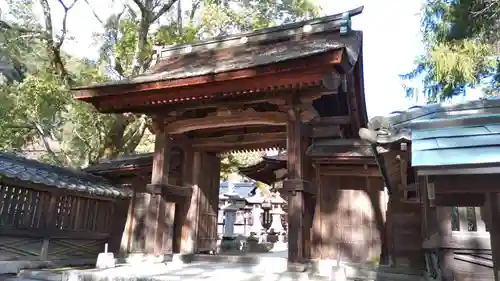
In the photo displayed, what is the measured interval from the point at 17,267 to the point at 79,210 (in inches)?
86.3

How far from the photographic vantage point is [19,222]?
883cm

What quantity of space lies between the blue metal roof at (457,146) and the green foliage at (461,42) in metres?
10.8

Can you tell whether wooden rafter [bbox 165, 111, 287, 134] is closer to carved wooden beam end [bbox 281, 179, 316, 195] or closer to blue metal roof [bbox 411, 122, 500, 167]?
carved wooden beam end [bbox 281, 179, 316, 195]

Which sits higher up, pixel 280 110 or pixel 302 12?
pixel 302 12

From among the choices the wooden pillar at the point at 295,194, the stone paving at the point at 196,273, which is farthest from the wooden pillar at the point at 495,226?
the wooden pillar at the point at 295,194

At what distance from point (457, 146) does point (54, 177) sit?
378 inches

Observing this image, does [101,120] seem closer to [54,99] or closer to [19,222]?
[54,99]

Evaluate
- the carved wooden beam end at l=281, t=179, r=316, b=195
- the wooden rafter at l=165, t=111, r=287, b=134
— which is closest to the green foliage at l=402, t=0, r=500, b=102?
the wooden rafter at l=165, t=111, r=287, b=134

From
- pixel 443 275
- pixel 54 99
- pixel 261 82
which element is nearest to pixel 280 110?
pixel 261 82

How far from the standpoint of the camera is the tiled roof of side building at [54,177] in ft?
28.7

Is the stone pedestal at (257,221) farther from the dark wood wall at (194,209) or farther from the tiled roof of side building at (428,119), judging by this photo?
the tiled roof of side building at (428,119)

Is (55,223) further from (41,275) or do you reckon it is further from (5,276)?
(41,275)

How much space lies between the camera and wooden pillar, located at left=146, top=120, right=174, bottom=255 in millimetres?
8117

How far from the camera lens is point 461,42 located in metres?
13.4
